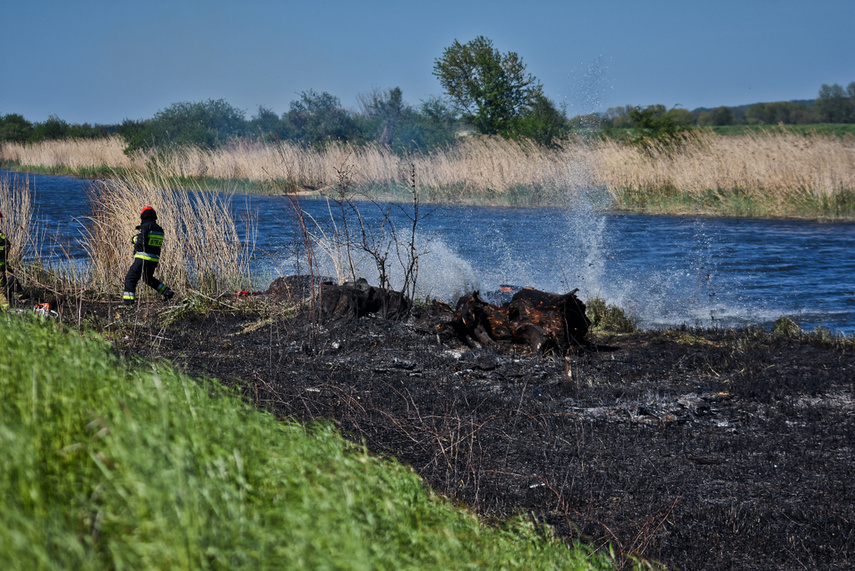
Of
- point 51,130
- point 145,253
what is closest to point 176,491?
point 145,253

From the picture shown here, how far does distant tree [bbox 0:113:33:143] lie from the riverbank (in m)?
32.2

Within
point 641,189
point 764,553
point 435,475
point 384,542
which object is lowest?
point 764,553

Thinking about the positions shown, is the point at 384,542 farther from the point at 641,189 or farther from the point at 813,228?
the point at 641,189

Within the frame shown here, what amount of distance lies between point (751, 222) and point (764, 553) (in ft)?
56.0

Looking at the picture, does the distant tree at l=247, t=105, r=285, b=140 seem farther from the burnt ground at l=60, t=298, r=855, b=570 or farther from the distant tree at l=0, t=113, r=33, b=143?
the burnt ground at l=60, t=298, r=855, b=570

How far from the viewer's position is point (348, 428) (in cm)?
515

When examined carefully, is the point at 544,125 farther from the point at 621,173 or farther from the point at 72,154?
the point at 72,154

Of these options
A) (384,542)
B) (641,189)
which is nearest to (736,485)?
(384,542)

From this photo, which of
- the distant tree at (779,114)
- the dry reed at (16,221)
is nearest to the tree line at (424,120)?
the dry reed at (16,221)

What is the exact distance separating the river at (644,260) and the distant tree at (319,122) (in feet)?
59.9

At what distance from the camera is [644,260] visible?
14328 mm

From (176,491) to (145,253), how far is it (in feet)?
26.3

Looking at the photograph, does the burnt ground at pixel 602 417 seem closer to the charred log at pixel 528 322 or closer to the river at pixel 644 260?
the charred log at pixel 528 322

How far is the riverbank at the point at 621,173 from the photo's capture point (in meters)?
19.2
